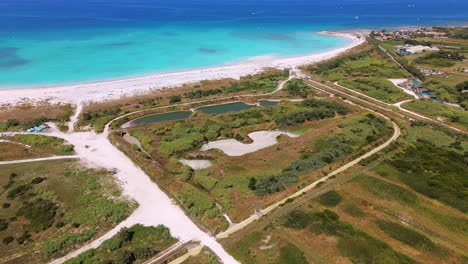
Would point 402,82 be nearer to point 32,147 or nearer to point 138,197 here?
point 138,197

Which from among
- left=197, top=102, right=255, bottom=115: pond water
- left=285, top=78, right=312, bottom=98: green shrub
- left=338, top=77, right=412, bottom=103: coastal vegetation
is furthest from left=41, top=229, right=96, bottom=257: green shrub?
left=338, top=77, right=412, bottom=103: coastal vegetation

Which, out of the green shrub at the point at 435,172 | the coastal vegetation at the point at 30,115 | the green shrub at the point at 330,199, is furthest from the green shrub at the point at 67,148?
the green shrub at the point at 435,172

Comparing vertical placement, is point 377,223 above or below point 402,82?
below

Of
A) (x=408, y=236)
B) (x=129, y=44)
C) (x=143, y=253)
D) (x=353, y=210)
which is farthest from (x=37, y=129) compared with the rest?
(x=129, y=44)

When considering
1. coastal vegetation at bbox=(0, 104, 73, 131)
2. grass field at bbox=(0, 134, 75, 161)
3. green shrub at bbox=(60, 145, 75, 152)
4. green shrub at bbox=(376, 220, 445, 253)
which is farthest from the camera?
coastal vegetation at bbox=(0, 104, 73, 131)

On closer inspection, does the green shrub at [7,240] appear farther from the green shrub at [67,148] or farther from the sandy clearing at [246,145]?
the sandy clearing at [246,145]

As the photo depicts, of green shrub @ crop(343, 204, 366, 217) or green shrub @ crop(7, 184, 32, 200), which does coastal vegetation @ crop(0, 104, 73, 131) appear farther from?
green shrub @ crop(343, 204, 366, 217)

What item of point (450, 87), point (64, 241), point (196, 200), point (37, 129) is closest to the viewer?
point (64, 241)
